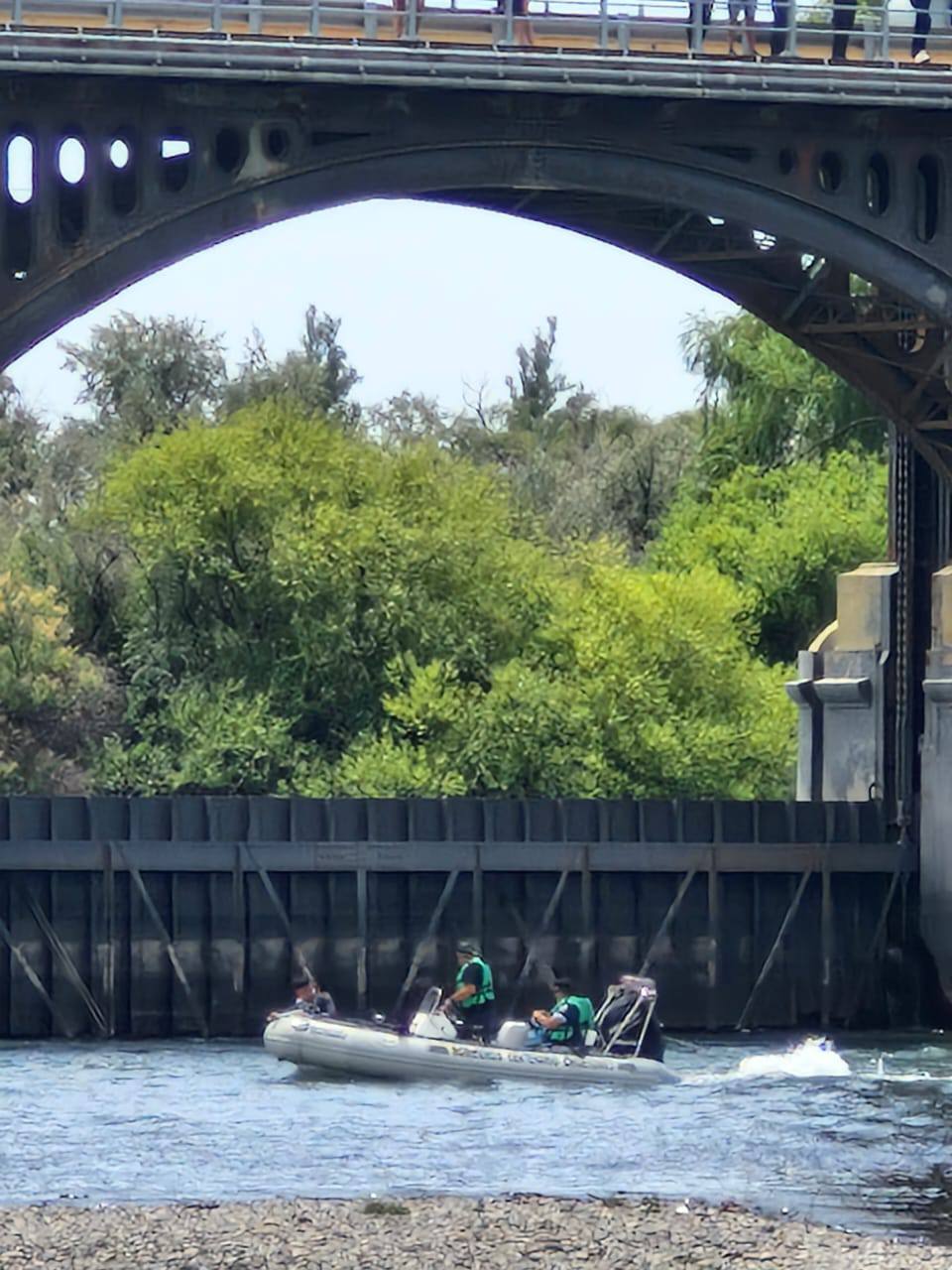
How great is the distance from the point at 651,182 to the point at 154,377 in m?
41.5

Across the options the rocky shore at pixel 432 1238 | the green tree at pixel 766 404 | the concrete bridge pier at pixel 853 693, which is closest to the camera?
the rocky shore at pixel 432 1238

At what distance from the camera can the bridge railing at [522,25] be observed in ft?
117

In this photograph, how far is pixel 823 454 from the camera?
70250 mm

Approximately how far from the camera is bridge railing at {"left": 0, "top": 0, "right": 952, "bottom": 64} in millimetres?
35781

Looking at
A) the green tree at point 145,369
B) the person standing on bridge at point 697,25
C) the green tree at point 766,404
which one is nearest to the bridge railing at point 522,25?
the person standing on bridge at point 697,25

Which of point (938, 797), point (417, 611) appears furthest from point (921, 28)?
point (417, 611)

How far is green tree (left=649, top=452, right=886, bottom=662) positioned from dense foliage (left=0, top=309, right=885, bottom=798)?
0.20 feet

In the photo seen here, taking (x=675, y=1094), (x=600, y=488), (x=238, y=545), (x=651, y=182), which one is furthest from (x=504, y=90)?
(x=600, y=488)

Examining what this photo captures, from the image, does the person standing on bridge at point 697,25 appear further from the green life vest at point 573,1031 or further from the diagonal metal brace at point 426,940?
the diagonal metal brace at point 426,940

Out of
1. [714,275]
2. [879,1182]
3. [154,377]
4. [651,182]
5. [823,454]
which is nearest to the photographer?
[879,1182]

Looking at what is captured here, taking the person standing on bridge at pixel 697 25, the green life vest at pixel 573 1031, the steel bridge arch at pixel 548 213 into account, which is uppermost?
the person standing on bridge at pixel 697 25

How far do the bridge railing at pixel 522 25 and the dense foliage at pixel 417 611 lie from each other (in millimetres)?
21404

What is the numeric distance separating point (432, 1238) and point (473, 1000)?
14.5 m

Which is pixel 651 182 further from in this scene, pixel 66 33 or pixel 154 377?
pixel 154 377
